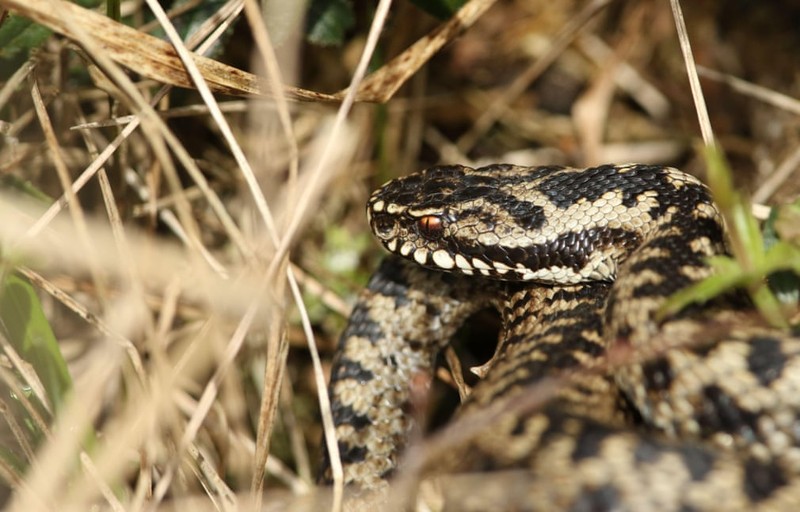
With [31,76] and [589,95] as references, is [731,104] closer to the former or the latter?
[589,95]

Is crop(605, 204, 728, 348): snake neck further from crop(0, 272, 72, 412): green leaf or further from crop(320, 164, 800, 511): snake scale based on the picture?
crop(0, 272, 72, 412): green leaf

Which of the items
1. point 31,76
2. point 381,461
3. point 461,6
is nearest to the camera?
point 31,76

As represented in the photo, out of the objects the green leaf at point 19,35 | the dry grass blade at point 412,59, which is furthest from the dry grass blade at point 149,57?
the dry grass blade at point 412,59

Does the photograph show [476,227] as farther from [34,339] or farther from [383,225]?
[34,339]

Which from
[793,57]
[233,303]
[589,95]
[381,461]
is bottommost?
[381,461]

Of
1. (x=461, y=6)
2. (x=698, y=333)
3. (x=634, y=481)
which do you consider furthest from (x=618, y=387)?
(x=461, y=6)

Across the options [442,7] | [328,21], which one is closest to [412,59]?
[442,7]

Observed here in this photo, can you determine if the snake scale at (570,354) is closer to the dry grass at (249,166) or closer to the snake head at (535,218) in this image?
the snake head at (535,218)
